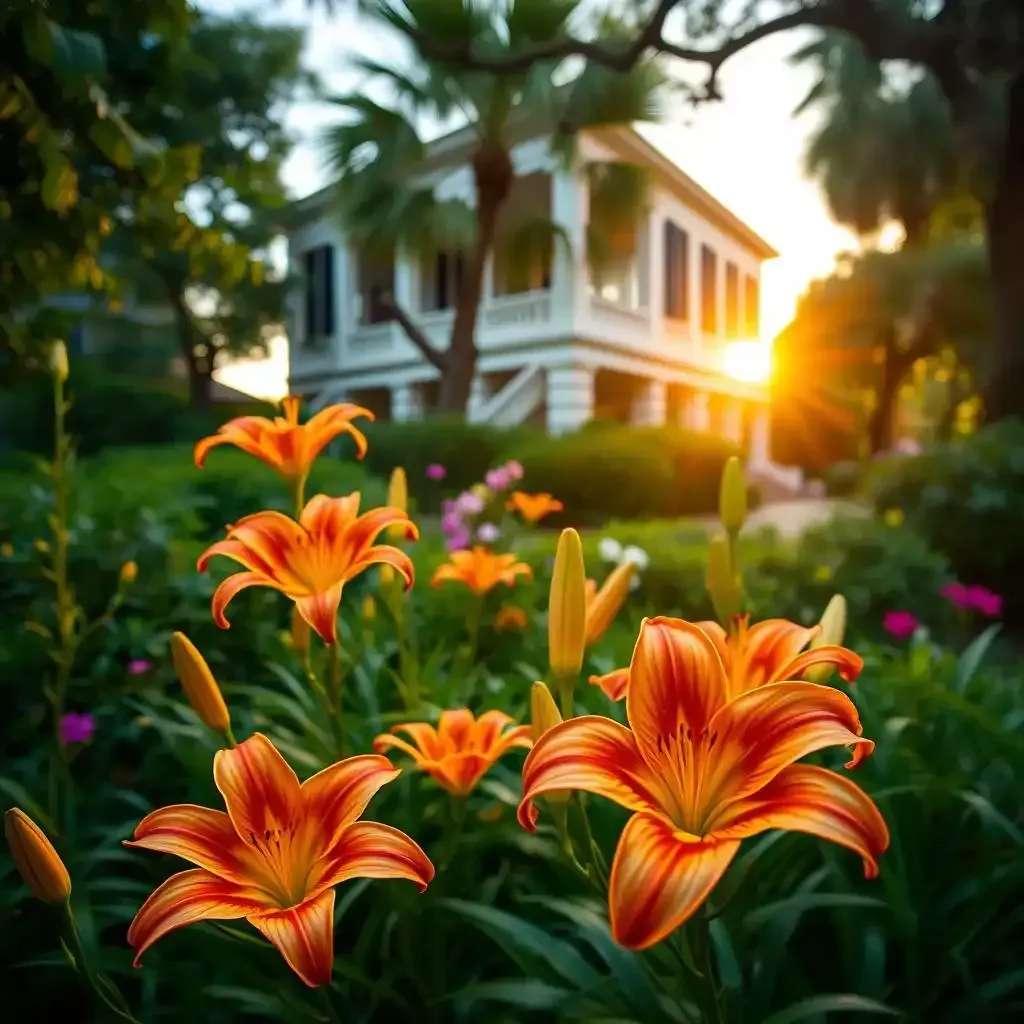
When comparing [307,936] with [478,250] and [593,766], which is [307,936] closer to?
[593,766]

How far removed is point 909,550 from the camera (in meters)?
3.35

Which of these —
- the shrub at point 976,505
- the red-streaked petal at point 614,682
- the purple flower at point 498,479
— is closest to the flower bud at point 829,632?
the red-streaked petal at point 614,682

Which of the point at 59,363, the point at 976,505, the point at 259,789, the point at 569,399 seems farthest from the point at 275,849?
the point at 569,399

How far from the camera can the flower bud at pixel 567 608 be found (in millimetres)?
585

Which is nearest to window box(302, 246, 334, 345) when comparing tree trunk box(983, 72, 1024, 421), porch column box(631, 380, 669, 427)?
porch column box(631, 380, 669, 427)

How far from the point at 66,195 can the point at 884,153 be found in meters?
12.6

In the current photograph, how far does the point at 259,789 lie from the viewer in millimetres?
537

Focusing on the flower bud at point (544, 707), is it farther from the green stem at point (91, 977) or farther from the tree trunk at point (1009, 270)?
the tree trunk at point (1009, 270)

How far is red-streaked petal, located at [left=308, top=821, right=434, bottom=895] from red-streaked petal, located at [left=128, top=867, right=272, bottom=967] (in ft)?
0.14

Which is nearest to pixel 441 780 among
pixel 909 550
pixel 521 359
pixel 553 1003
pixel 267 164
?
pixel 553 1003

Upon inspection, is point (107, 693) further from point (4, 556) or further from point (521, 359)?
point (521, 359)

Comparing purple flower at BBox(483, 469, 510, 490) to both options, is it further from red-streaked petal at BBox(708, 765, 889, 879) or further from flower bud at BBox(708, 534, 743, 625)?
red-streaked petal at BBox(708, 765, 889, 879)

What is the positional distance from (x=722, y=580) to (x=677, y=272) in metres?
10.9

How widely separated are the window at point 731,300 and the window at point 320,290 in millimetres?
5905
